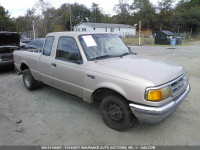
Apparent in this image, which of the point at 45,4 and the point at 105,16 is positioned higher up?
the point at 105,16

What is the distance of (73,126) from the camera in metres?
3.40

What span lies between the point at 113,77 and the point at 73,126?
1.33 m

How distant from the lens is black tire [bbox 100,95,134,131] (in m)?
2.95

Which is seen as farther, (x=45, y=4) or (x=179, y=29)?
(x=179, y=29)

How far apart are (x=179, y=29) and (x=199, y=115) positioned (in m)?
44.1

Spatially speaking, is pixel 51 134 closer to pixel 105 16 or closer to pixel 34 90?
pixel 34 90

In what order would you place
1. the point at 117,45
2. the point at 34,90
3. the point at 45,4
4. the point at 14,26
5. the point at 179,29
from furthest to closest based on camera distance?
1. the point at 179,29
2. the point at 14,26
3. the point at 45,4
4. the point at 34,90
5. the point at 117,45

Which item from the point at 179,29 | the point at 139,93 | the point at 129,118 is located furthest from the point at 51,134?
the point at 179,29

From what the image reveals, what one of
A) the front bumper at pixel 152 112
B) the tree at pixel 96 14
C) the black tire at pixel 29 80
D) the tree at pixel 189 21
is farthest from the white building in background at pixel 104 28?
A: the front bumper at pixel 152 112

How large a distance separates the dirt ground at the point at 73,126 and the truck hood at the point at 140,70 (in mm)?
1051

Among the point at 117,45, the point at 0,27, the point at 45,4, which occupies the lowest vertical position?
the point at 117,45

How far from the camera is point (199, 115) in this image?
12.1 ft

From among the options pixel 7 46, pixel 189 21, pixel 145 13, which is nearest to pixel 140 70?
pixel 7 46

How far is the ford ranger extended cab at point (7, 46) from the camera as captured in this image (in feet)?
24.5
